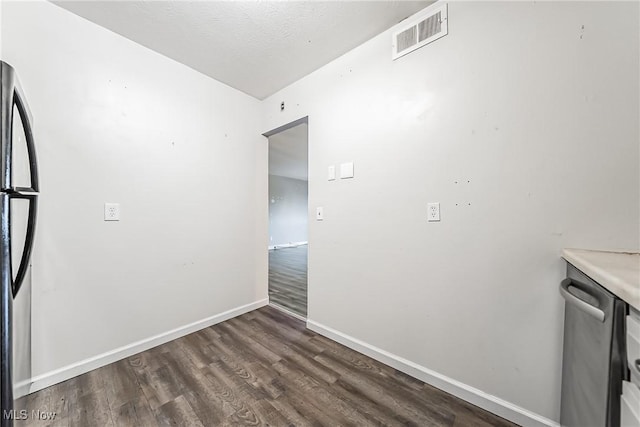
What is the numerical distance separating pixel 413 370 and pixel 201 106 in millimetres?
2917

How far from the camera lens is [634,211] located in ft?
3.10

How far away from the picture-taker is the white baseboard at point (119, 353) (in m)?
1.44

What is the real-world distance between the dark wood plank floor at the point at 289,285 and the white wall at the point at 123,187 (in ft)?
1.92

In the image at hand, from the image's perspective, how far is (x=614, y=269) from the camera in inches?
28.3

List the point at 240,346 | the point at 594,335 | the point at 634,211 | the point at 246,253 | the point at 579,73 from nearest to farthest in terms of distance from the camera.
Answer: the point at 594,335 → the point at 634,211 → the point at 579,73 → the point at 240,346 → the point at 246,253

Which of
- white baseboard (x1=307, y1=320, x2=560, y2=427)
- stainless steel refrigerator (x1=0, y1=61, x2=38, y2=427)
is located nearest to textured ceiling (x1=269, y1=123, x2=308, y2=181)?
stainless steel refrigerator (x1=0, y1=61, x2=38, y2=427)

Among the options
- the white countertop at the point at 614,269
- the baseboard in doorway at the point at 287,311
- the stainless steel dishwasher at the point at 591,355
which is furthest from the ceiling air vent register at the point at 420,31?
the baseboard in doorway at the point at 287,311

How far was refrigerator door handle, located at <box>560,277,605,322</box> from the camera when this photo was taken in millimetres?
679

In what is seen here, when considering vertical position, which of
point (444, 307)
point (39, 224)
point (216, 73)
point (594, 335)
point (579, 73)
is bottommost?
point (444, 307)

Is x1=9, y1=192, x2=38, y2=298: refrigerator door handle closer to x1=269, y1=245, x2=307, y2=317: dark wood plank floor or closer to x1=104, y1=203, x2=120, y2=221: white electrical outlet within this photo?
x1=104, y1=203, x2=120, y2=221: white electrical outlet

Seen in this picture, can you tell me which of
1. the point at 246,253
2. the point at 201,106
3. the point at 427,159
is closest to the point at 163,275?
the point at 246,253

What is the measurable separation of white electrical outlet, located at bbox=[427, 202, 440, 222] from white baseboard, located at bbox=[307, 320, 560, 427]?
101 centimetres

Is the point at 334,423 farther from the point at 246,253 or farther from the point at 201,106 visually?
the point at 201,106

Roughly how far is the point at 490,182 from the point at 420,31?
113 cm
